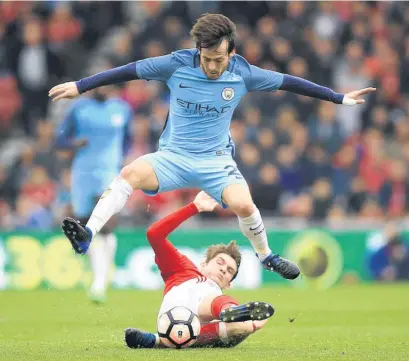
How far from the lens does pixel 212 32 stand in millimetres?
9031

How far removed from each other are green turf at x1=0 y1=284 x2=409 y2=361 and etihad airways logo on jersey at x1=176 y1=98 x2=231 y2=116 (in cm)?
201

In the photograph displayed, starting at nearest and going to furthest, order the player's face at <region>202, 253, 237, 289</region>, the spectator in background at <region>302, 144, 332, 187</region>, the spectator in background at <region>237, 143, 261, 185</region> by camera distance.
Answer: the player's face at <region>202, 253, 237, 289</region> → the spectator in background at <region>237, 143, 261, 185</region> → the spectator in background at <region>302, 144, 332, 187</region>

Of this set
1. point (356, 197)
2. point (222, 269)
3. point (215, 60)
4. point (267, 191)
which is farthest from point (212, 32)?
point (356, 197)

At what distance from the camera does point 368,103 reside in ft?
68.9

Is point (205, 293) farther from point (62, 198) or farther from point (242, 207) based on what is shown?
point (62, 198)

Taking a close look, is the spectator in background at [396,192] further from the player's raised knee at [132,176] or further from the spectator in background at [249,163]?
the player's raised knee at [132,176]

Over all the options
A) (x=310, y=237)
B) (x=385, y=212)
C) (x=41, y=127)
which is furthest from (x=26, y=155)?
(x=385, y=212)

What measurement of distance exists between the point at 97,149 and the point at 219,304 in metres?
5.99

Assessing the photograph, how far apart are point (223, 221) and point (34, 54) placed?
5.15 metres

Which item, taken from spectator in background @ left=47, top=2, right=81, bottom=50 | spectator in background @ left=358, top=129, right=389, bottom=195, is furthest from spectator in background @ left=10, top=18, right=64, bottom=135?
spectator in background @ left=358, top=129, right=389, bottom=195

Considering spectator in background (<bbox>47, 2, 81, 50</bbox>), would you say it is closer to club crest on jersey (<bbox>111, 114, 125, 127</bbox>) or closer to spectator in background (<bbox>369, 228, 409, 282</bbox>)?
club crest on jersey (<bbox>111, 114, 125, 127</bbox>)

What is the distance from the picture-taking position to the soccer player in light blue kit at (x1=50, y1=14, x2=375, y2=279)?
9.12m

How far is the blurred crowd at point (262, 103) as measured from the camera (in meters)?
18.6

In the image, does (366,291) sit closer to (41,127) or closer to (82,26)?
(41,127)
